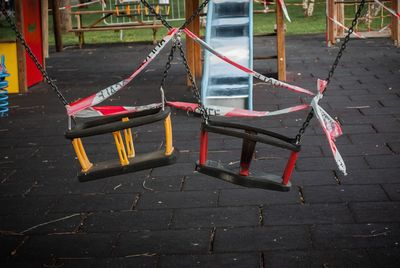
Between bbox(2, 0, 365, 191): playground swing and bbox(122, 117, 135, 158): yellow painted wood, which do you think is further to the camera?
bbox(122, 117, 135, 158): yellow painted wood

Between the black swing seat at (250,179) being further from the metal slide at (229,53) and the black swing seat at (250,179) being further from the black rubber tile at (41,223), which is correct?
the metal slide at (229,53)

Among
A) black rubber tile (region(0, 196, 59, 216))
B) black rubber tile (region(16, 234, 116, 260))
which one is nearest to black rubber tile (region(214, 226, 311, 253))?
black rubber tile (region(16, 234, 116, 260))

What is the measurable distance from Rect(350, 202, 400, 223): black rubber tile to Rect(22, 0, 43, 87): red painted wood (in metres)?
6.43

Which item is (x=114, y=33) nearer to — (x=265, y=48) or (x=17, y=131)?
(x=265, y=48)

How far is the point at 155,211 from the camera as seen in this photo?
180 inches

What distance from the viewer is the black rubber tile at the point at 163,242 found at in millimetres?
3893

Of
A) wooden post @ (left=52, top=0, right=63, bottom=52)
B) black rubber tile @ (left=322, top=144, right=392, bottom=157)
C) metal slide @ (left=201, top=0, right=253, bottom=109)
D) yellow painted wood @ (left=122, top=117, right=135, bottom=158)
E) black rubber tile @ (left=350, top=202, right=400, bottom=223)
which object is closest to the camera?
yellow painted wood @ (left=122, top=117, right=135, bottom=158)

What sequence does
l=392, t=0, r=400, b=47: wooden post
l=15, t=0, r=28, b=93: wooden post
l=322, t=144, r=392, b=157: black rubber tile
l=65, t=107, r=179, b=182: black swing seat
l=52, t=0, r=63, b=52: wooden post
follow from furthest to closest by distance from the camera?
1. l=52, t=0, r=63, b=52: wooden post
2. l=392, t=0, r=400, b=47: wooden post
3. l=15, t=0, r=28, b=93: wooden post
4. l=322, t=144, r=392, b=157: black rubber tile
5. l=65, t=107, r=179, b=182: black swing seat

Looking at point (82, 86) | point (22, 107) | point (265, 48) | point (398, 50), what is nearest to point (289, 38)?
point (265, 48)

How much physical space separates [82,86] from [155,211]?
5797mm

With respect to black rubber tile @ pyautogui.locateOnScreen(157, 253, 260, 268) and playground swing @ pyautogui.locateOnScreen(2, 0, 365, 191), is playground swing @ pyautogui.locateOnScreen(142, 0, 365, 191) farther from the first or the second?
black rubber tile @ pyautogui.locateOnScreen(157, 253, 260, 268)

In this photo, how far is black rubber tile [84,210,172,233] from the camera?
14.0ft

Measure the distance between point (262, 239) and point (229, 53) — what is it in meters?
5.01

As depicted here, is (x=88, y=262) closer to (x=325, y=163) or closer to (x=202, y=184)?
(x=202, y=184)
